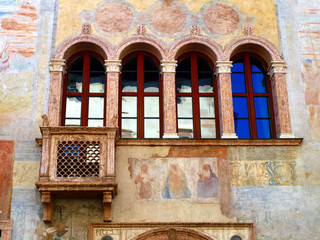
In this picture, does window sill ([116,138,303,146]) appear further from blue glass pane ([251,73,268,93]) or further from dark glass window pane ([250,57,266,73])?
dark glass window pane ([250,57,266,73])

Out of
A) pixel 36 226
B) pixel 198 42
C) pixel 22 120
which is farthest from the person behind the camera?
pixel 198 42

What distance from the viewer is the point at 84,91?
13.1 meters

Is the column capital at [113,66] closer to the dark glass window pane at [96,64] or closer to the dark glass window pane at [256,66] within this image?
the dark glass window pane at [96,64]

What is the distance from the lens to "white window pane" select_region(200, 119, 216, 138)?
42.2ft

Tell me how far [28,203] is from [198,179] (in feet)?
11.0

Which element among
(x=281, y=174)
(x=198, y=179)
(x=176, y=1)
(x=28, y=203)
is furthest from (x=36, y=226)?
(x=176, y=1)

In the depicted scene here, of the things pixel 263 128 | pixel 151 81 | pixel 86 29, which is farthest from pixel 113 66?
pixel 263 128

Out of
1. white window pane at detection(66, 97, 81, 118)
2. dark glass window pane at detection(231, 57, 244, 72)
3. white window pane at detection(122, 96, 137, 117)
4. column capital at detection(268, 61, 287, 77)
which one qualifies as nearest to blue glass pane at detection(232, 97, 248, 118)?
dark glass window pane at detection(231, 57, 244, 72)

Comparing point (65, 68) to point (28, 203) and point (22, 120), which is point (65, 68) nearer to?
point (22, 120)

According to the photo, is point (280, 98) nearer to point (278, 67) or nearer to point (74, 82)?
point (278, 67)

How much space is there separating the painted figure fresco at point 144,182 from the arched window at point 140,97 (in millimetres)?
937

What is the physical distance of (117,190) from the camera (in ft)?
38.7

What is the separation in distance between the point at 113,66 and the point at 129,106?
0.93m

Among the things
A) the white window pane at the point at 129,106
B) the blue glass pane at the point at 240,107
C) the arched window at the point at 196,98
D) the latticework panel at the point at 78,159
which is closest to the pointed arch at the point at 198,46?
the arched window at the point at 196,98
